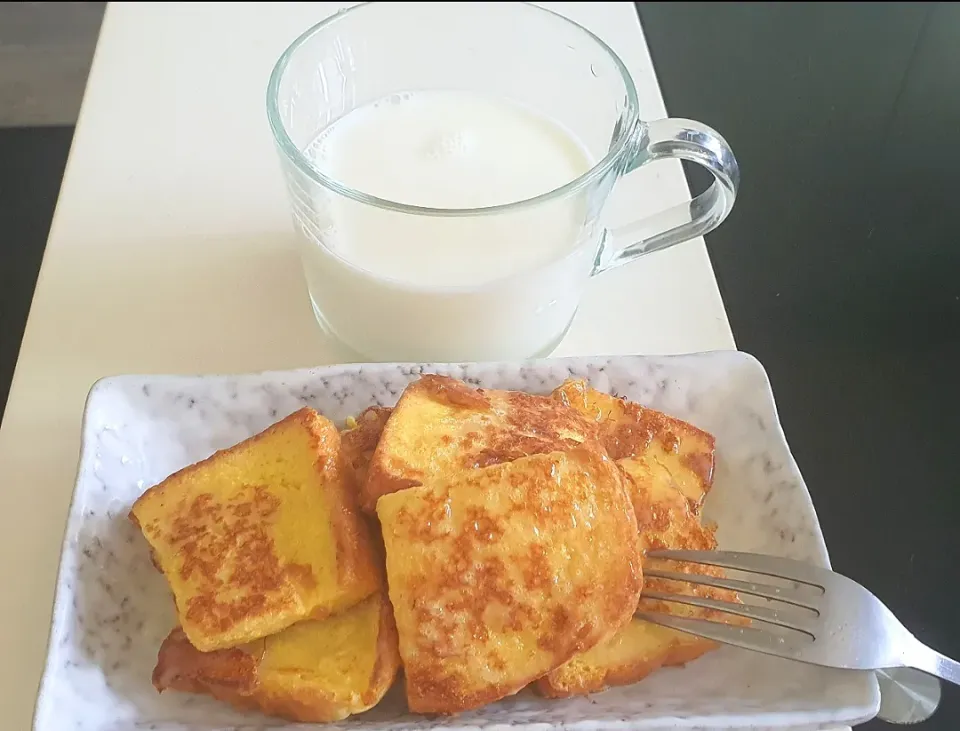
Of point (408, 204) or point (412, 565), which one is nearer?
point (412, 565)

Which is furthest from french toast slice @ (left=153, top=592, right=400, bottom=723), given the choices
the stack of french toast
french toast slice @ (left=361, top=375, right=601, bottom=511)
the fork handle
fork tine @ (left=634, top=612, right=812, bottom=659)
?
the fork handle

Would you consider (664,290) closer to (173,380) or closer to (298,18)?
(173,380)

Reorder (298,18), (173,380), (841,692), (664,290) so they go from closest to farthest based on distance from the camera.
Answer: (841,692) → (173,380) → (664,290) → (298,18)

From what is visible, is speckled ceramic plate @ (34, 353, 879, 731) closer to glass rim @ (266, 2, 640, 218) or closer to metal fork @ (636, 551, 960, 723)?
metal fork @ (636, 551, 960, 723)

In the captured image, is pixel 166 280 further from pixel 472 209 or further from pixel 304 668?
pixel 304 668

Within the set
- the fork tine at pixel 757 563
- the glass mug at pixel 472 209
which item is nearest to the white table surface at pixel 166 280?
the glass mug at pixel 472 209

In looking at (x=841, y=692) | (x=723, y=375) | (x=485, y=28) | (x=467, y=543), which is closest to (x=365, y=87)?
(x=485, y=28)

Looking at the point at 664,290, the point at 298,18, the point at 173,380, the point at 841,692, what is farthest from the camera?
the point at 298,18

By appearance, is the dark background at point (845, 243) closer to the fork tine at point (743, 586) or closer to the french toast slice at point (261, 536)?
the fork tine at point (743, 586)

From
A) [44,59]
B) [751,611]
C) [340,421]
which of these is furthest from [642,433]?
[44,59]
